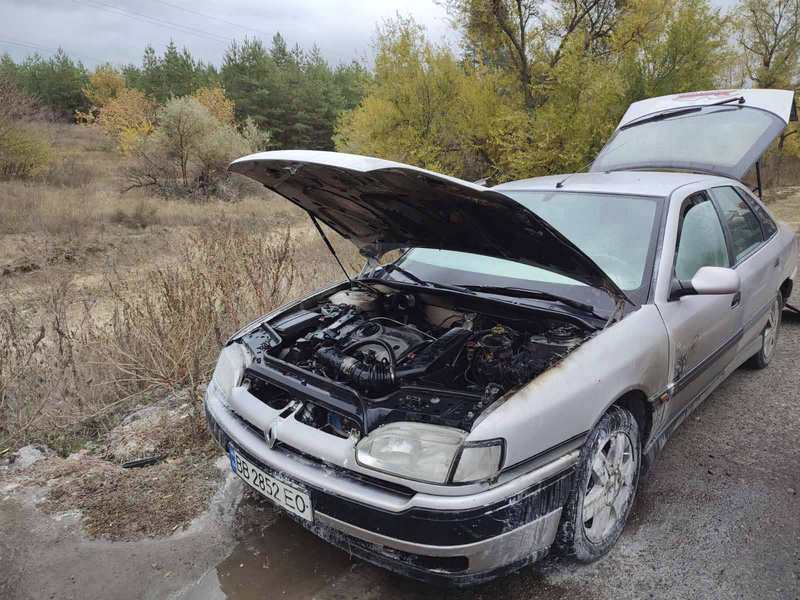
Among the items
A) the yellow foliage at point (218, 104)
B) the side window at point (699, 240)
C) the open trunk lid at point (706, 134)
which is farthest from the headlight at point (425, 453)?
the yellow foliage at point (218, 104)

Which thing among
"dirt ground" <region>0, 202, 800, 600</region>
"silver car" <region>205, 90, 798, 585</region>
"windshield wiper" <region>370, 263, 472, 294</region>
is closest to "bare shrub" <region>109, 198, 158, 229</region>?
"dirt ground" <region>0, 202, 800, 600</region>

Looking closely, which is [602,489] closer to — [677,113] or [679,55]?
[677,113]

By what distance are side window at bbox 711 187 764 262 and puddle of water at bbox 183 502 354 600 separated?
2.80 meters

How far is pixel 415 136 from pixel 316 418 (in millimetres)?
12609

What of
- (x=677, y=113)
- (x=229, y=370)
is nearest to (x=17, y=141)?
(x=229, y=370)

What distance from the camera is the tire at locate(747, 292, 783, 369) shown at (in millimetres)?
3607

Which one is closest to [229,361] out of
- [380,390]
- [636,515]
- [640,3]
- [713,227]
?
[380,390]

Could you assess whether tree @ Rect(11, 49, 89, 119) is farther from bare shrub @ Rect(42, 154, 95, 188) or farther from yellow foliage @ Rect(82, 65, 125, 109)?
bare shrub @ Rect(42, 154, 95, 188)

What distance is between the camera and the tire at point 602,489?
5.92ft

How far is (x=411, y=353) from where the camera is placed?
223cm

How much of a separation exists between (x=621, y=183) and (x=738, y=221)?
2.85 feet

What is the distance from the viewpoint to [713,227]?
285cm

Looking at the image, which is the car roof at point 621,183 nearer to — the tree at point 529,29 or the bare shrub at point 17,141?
the tree at point 529,29

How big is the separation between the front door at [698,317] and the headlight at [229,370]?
1.92 meters
